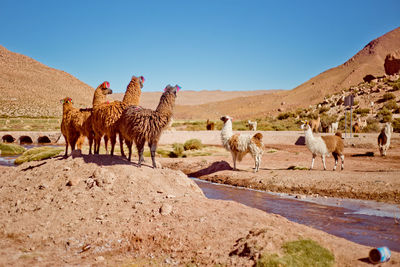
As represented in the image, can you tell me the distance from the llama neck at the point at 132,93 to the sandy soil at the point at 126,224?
1892 mm

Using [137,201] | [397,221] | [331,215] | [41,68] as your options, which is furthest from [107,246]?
[41,68]

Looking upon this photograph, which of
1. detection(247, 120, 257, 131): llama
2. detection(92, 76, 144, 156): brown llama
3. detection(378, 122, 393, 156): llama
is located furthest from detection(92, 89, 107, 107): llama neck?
detection(247, 120, 257, 131): llama

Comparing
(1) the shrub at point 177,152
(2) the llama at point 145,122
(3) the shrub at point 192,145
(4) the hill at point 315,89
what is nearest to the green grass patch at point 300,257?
(2) the llama at point 145,122

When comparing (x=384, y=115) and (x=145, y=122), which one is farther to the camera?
(x=384, y=115)

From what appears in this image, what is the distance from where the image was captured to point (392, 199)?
30.9ft

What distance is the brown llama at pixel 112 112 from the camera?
8.64 meters

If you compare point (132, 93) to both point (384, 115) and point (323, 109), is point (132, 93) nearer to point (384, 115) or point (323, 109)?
point (384, 115)

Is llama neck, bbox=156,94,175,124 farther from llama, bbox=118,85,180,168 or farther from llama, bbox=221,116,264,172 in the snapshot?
llama, bbox=221,116,264,172

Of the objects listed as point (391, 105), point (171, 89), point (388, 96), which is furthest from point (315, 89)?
point (171, 89)

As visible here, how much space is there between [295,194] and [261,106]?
86959mm

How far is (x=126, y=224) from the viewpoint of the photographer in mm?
5977

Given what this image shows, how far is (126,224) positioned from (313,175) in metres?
8.17

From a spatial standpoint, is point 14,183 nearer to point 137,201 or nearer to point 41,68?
point 137,201

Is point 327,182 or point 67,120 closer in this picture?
point 67,120
